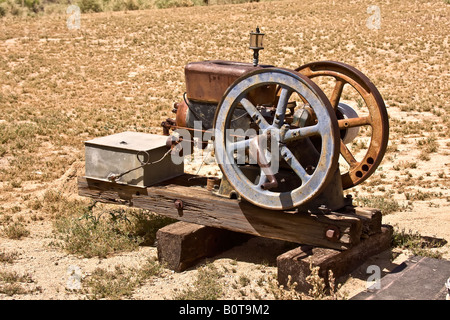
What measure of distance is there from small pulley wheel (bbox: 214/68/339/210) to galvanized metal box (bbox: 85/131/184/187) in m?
0.97

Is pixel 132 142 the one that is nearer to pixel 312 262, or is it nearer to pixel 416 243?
pixel 312 262

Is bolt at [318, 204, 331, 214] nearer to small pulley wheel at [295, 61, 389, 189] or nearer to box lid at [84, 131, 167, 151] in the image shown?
small pulley wheel at [295, 61, 389, 189]

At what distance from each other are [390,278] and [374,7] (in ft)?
79.4

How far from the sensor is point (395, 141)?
1010 cm

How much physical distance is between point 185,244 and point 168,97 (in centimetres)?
936

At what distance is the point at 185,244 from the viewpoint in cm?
514

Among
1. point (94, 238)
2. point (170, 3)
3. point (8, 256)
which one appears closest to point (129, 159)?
point (94, 238)

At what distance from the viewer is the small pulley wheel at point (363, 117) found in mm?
4969

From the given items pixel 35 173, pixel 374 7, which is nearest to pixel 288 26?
pixel 374 7

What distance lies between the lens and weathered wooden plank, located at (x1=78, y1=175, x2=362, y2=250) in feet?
15.1

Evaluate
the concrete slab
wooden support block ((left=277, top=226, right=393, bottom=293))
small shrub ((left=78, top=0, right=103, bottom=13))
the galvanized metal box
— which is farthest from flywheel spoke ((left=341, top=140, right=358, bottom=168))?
small shrub ((left=78, top=0, right=103, bottom=13))

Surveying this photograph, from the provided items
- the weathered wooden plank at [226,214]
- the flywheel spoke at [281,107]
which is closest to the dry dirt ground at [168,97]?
the weathered wooden plank at [226,214]

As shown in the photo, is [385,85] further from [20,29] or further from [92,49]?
[20,29]

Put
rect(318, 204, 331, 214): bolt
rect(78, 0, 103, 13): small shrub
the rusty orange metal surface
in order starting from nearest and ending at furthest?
1. rect(318, 204, 331, 214): bolt
2. the rusty orange metal surface
3. rect(78, 0, 103, 13): small shrub
